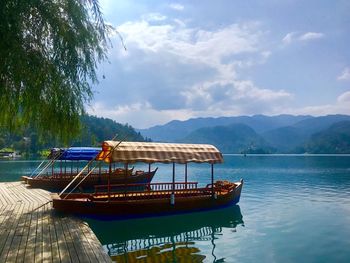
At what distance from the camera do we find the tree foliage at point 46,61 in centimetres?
885

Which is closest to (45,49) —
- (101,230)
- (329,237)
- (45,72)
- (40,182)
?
(45,72)

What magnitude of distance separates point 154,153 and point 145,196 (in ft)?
8.43

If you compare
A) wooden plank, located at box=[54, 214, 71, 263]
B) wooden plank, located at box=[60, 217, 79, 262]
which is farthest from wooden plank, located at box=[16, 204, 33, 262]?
wooden plank, located at box=[60, 217, 79, 262]

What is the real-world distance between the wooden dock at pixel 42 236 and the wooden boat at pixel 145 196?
1388mm

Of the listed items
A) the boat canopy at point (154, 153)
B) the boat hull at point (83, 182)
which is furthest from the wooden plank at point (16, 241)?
the boat hull at point (83, 182)

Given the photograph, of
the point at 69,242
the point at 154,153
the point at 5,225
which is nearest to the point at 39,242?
the point at 69,242

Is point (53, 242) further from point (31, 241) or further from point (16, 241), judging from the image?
point (16, 241)

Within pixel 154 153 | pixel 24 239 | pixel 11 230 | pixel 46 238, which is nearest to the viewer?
pixel 24 239

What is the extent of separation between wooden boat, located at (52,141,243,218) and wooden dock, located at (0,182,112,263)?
54.7 inches

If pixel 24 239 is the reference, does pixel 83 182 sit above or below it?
below

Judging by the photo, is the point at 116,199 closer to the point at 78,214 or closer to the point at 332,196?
the point at 78,214

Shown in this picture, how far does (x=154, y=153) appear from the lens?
59.5 ft

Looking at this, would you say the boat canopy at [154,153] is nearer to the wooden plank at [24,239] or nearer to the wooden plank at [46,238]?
the wooden plank at [46,238]

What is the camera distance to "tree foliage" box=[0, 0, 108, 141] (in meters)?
8.85
